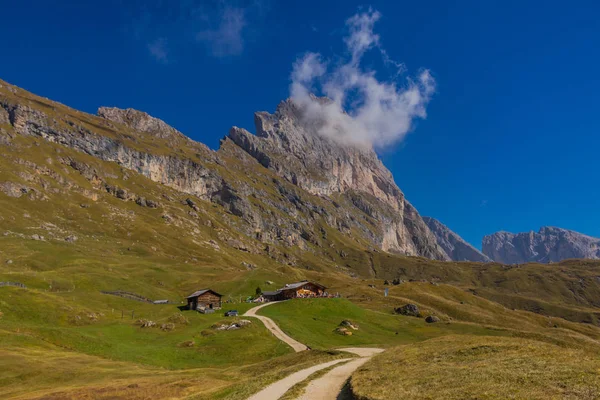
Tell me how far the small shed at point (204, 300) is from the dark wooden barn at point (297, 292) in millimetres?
22398

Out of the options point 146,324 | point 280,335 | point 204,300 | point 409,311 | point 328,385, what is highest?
point 204,300

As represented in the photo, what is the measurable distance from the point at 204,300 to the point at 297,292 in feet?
104

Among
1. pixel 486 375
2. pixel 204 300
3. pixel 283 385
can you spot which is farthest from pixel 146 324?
pixel 486 375

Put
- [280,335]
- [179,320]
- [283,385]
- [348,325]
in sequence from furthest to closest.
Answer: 1. [348,325]
2. [179,320]
3. [280,335]
4. [283,385]

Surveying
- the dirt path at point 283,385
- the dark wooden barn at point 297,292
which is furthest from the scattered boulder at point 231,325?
the dark wooden barn at point 297,292

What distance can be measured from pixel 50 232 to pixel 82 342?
538ft

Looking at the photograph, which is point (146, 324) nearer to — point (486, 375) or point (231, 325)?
point (231, 325)

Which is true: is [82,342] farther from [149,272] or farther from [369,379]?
[149,272]

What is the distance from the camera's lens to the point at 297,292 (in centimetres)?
12419

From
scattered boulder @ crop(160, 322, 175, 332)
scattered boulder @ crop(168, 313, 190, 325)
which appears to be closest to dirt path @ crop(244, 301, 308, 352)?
scattered boulder @ crop(168, 313, 190, 325)

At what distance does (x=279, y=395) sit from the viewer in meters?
31.4

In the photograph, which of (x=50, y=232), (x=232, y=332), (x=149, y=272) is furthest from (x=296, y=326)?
(x=50, y=232)

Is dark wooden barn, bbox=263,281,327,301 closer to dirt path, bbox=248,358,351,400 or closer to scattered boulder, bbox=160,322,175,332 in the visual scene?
scattered boulder, bbox=160,322,175,332

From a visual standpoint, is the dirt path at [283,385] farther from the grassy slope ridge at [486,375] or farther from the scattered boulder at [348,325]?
the scattered boulder at [348,325]
